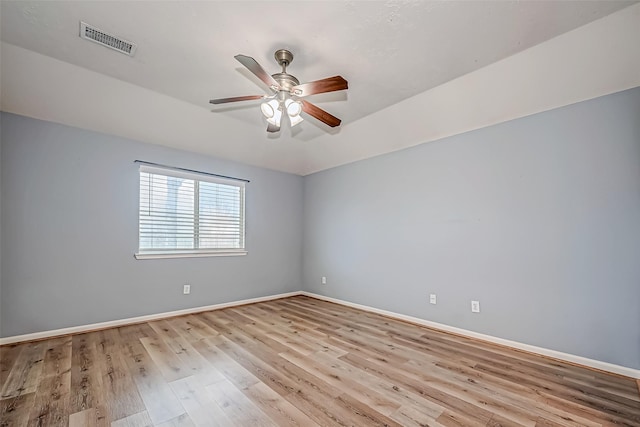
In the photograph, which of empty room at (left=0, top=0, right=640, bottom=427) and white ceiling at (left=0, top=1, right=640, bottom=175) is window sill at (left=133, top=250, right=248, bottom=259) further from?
white ceiling at (left=0, top=1, right=640, bottom=175)

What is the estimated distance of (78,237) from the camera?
3.32m

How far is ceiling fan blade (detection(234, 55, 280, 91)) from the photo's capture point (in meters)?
1.89

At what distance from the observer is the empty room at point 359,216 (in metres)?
2.01

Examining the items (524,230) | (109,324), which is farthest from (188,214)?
(524,230)

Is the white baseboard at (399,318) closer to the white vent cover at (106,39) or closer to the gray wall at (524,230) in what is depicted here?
the gray wall at (524,230)

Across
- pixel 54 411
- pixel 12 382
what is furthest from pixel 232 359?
pixel 12 382

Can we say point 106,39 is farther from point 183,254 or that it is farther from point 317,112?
point 183,254

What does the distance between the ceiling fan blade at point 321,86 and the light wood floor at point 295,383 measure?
2.32 meters

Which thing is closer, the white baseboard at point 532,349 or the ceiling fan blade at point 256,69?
the ceiling fan blade at point 256,69

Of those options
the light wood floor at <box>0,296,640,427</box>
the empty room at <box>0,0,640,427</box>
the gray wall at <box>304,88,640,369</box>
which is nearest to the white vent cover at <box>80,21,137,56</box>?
the empty room at <box>0,0,640,427</box>

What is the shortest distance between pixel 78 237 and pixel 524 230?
201 inches

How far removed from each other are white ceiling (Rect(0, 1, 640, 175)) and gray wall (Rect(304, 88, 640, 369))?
0.33 meters

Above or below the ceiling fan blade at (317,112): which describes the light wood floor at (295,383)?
below

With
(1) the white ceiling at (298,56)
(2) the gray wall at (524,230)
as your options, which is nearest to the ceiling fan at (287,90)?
(1) the white ceiling at (298,56)
